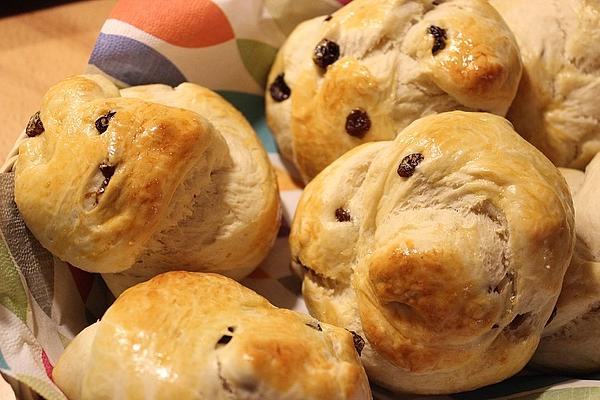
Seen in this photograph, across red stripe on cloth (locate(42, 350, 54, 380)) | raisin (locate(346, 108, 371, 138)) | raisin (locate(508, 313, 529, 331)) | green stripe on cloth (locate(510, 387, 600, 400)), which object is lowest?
green stripe on cloth (locate(510, 387, 600, 400))

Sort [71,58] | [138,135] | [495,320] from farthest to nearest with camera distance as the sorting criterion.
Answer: [71,58]
[138,135]
[495,320]

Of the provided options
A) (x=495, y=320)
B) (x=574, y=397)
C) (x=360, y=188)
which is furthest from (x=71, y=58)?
(x=574, y=397)

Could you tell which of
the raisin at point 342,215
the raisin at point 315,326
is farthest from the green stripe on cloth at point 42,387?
the raisin at point 342,215

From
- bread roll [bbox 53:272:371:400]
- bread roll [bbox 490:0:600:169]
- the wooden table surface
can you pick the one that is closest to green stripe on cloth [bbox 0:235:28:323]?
bread roll [bbox 53:272:371:400]

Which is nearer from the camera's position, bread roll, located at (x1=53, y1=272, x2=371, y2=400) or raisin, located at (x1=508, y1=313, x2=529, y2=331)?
bread roll, located at (x1=53, y1=272, x2=371, y2=400)

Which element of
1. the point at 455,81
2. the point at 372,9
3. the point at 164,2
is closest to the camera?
the point at 455,81

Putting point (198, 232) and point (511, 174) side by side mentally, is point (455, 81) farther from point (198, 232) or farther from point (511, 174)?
point (198, 232)

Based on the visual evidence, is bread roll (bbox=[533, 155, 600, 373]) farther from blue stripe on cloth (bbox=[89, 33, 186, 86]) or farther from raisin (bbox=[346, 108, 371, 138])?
blue stripe on cloth (bbox=[89, 33, 186, 86])

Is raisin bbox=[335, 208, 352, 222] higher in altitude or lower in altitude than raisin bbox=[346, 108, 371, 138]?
lower
